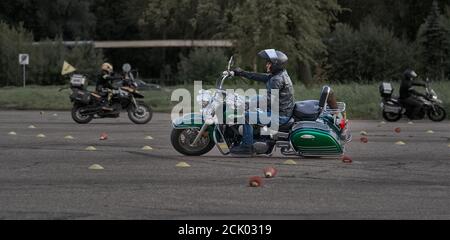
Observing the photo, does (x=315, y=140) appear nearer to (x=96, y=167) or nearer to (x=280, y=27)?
(x=96, y=167)

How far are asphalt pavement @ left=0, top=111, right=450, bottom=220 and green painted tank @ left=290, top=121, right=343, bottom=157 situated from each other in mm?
181

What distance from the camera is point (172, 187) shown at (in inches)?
422

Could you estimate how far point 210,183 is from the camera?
36.5ft

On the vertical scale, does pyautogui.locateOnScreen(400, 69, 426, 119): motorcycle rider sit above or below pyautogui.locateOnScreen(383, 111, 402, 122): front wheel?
above

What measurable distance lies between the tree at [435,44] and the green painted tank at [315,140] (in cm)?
3925

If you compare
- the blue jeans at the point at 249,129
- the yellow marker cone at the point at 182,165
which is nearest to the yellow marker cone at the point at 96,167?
the yellow marker cone at the point at 182,165

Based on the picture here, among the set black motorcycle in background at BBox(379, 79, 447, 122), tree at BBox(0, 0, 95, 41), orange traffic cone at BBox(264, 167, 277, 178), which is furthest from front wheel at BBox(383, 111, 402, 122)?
tree at BBox(0, 0, 95, 41)

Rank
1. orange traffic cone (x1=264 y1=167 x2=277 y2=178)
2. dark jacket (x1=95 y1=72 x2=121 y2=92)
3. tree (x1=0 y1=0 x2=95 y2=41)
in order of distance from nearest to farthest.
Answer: orange traffic cone (x1=264 y1=167 x2=277 y2=178) < dark jacket (x1=95 y1=72 x2=121 y2=92) < tree (x1=0 y1=0 x2=95 y2=41)

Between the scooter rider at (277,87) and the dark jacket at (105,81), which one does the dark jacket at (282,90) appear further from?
the dark jacket at (105,81)

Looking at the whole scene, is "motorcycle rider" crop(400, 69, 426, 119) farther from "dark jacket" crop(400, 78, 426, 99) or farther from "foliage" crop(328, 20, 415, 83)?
"foliage" crop(328, 20, 415, 83)

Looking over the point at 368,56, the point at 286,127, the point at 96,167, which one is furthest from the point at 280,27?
the point at 96,167

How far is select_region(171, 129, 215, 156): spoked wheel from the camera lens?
569 inches

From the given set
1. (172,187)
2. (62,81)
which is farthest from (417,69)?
(172,187)

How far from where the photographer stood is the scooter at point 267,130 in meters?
13.9
